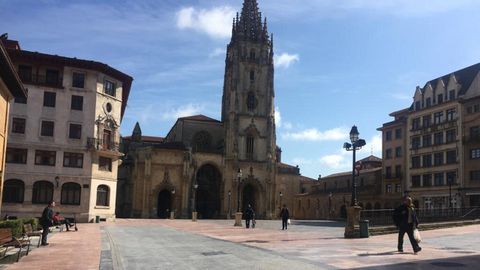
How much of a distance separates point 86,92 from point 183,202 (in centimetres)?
3390

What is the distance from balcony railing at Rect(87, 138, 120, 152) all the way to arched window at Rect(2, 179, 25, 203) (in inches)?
280

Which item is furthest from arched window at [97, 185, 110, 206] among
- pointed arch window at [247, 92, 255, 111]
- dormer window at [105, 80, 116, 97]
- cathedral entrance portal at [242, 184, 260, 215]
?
pointed arch window at [247, 92, 255, 111]

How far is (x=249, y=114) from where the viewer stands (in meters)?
90.8

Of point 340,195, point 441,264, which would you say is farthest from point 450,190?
point 441,264

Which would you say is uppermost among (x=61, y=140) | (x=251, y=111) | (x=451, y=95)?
(x=251, y=111)

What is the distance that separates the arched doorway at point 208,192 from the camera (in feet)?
282

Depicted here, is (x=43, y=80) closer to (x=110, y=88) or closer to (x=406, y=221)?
(x=110, y=88)

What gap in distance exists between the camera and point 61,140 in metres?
49.4

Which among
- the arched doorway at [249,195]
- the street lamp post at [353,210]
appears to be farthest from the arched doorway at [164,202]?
the street lamp post at [353,210]

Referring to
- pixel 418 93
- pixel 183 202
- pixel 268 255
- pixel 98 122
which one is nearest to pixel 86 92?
pixel 98 122

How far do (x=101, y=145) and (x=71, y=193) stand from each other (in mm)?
5497

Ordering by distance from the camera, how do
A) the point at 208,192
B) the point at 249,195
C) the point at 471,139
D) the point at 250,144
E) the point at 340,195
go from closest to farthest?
the point at 471,139 → the point at 208,192 → the point at 250,144 → the point at 249,195 → the point at 340,195

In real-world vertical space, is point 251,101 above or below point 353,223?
above

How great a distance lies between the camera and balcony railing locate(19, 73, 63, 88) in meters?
48.4
